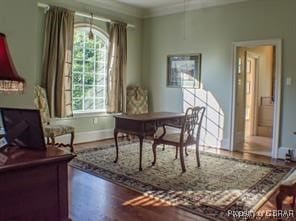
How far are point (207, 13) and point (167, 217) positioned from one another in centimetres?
430

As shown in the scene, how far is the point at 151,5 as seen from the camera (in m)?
6.34

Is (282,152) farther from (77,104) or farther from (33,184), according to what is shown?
(33,184)

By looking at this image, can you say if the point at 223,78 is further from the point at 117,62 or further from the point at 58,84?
the point at 58,84

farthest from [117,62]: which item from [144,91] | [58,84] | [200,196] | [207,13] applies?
[200,196]

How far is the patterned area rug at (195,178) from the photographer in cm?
304

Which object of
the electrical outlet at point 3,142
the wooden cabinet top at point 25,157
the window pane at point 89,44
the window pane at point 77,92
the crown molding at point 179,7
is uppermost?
the crown molding at point 179,7

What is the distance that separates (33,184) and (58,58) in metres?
4.02

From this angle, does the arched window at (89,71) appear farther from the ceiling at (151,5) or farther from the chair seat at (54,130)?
the chair seat at (54,130)

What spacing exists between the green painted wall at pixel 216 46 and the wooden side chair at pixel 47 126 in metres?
2.49

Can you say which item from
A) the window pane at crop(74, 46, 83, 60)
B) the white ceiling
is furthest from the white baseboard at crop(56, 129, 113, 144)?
the white ceiling

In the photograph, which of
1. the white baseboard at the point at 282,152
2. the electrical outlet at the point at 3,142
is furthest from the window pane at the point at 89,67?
the electrical outlet at the point at 3,142

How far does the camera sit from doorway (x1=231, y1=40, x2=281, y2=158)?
545 centimetres

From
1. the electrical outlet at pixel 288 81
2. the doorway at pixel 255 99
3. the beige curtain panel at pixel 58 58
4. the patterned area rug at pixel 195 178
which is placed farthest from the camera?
the doorway at pixel 255 99

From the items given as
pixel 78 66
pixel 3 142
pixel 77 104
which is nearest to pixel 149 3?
pixel 78 66
